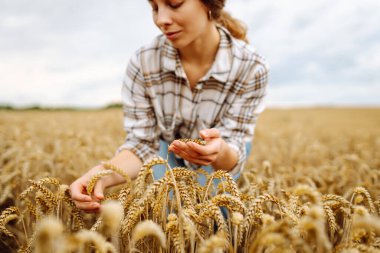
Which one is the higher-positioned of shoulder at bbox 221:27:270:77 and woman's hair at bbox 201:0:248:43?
woman's hair at bbox 201:0:248:43

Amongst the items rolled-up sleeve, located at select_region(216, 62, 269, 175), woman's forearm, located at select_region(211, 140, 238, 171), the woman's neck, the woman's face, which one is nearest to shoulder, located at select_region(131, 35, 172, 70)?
the woman's neck

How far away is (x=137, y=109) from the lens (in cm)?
228

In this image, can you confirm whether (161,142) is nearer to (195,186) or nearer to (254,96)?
(254,96)

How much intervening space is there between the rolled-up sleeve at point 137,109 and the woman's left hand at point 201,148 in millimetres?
781

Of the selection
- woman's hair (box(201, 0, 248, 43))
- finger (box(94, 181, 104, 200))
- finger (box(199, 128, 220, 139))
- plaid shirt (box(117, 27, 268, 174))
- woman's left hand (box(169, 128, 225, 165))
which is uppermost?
woman's hair (box(201, 0, 248, 43))

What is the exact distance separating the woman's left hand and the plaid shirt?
65 centimetres

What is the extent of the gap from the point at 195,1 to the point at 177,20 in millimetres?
162

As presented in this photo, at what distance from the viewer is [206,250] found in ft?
2.76

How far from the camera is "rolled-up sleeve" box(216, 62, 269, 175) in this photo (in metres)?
2.19

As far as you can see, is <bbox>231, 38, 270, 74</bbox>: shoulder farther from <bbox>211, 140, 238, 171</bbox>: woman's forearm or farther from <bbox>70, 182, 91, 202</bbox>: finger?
<bbox>70, 182, 91, 202</bbox>: finger

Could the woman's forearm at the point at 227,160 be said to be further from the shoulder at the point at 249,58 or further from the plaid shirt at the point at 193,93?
the shoulder at the point at 249,58

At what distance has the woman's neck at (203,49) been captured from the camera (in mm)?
2143

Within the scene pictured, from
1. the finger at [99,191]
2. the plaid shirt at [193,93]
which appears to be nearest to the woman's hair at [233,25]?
the plaid shirt at [193,93]

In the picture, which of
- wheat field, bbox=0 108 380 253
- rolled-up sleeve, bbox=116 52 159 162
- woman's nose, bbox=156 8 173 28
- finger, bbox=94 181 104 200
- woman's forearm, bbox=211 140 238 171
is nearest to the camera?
wheat field, bbox=0 108 380 253
